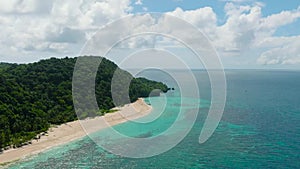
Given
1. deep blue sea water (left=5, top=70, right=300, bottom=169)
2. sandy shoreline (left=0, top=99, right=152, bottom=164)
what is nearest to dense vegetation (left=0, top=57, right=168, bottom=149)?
sandy shoreline (left=0, top=99, right=152, bottom=164)

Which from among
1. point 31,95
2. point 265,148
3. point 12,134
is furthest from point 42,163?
point 265,148

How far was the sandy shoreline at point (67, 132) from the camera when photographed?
28047 mm

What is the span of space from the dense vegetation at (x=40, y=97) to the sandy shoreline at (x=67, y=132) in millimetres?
1220

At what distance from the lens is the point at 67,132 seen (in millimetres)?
36062

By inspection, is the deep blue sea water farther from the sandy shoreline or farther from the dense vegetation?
the dense vegetation

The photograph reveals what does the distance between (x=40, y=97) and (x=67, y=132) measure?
963cm

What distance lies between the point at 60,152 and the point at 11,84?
17.1 metres

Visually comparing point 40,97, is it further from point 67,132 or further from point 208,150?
point 208,150

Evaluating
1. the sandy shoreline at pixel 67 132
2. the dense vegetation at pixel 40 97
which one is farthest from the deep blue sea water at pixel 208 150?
the dense vegetation at pixel 40 97

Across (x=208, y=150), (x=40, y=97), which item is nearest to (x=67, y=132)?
(x=40, y=97)

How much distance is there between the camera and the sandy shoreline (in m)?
28.0

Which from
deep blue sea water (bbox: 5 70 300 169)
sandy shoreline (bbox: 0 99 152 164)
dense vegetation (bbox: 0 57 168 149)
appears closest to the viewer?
deep blue sea water (bbox: 5 70 300 169)

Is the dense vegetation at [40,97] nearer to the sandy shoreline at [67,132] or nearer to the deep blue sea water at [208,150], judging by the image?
the sandy shoreline at [67,132]

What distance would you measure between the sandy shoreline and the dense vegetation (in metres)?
1.22
